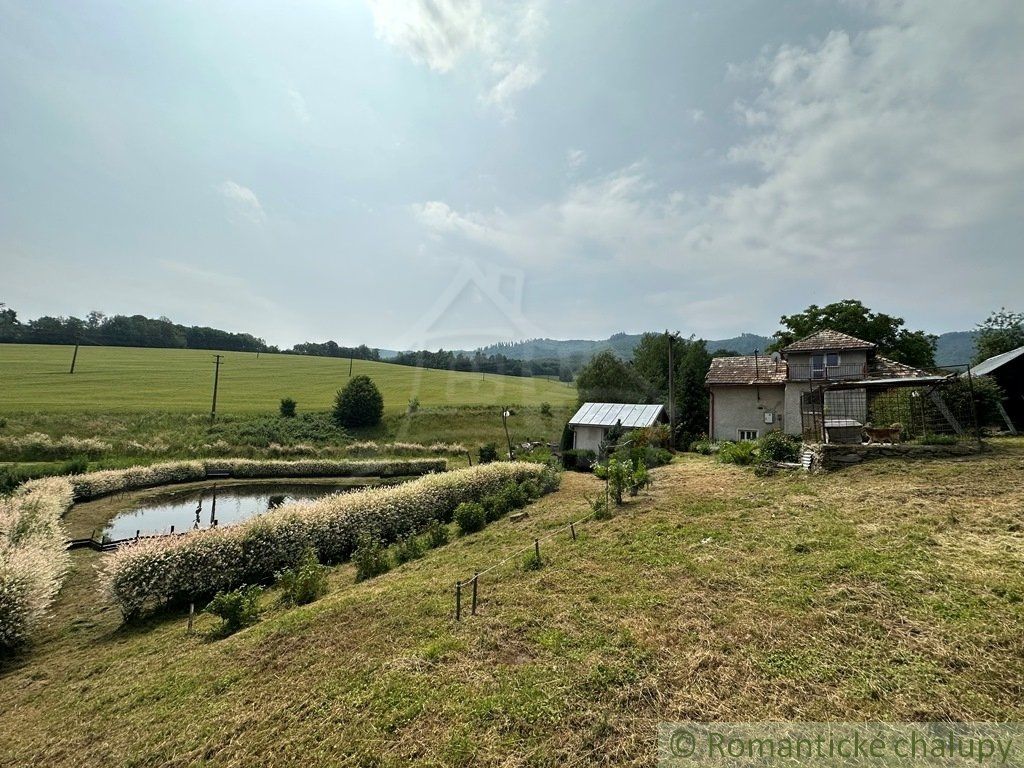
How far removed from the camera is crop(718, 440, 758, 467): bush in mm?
15852

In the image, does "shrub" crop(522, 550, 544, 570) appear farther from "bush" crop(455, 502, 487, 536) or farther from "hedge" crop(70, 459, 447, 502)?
"hedge" crop(70, 459, 447, 502)

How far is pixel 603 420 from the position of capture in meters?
28.0

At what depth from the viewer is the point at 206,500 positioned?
24141 millimetres

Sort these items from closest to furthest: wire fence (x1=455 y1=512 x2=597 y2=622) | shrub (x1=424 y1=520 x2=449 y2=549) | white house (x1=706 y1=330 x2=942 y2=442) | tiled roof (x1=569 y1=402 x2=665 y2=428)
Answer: wire fence (x1=455 y1=512 x2=597 y2=622), shrub (x1=424 y1=520 x2=449 y2=549), white house (x1=706 y1=330 x2=942 y2=442), tiled roof (x1=569 y1=402 x2=665 y2=428)

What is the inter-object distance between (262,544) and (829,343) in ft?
89.3

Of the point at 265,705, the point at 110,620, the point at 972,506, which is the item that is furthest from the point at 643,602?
the point at 110,620

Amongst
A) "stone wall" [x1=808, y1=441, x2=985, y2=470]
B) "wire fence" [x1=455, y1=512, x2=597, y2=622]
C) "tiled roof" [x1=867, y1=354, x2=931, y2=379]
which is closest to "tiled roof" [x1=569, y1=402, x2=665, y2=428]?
"tiled roof" [x1=867, y1=354, x2=931, y2=379]

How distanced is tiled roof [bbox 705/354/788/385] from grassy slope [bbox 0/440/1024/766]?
15809 mm

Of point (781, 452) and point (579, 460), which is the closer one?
point (781, 452)

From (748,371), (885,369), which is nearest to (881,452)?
(885,369)

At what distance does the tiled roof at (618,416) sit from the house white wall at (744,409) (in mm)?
3936

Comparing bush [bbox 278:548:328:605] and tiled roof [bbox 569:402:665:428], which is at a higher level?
tiled roof [bbox 569:402:665:428]

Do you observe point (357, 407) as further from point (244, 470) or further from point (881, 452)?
point (881, 452)

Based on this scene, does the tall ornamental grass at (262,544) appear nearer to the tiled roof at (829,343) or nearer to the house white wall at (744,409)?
the house white wall at (744,409)
